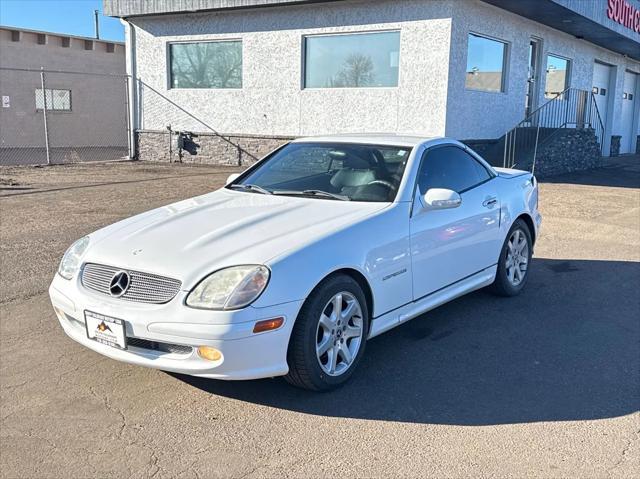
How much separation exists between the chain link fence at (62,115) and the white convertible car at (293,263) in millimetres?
19099

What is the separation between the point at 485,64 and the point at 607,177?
4.78m

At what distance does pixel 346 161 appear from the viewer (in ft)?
16.7

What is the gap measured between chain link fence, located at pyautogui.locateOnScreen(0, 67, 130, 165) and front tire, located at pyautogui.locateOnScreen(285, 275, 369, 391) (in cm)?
2011

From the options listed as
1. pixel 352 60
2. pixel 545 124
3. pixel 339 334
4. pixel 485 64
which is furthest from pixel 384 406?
pixel 545 124

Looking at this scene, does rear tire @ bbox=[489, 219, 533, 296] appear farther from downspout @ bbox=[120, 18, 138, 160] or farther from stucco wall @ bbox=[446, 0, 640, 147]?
downspout @ bbox=[120, 18, 138, 160]

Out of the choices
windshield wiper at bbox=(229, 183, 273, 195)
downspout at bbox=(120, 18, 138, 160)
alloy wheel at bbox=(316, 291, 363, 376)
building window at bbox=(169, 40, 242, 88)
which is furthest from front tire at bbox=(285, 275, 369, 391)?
downspout at bbox=(120, 18, 138, 160)

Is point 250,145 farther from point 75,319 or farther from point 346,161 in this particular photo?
point 75,319

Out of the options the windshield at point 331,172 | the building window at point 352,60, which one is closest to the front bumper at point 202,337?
the windshield at point 331,172

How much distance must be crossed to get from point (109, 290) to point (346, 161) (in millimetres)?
2172

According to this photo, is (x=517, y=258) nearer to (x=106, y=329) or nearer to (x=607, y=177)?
(x=106, y=329)

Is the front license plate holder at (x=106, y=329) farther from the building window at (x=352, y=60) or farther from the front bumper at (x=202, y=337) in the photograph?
the building window at (x=352, y=60)

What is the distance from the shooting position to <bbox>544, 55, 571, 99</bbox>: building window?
60.6 feet

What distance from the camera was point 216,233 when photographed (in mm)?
4004

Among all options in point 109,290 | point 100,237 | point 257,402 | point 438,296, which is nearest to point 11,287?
point 100,237
